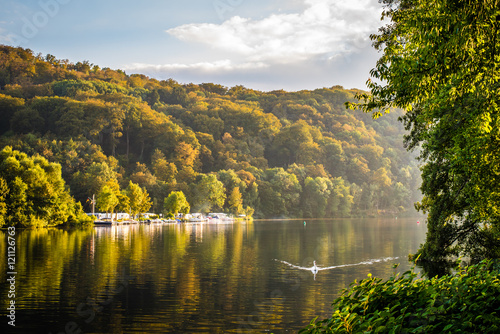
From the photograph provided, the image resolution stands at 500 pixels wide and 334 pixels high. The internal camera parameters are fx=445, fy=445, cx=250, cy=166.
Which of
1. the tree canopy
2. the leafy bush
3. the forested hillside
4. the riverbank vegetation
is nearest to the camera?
the leafy bush

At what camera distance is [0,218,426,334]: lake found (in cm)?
1919

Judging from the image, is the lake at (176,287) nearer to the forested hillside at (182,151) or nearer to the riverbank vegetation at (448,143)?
the riverbank vegetation at (448,143)

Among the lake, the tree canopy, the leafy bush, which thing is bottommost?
the lake

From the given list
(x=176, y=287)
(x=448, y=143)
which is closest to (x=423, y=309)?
(x=448, y=143)

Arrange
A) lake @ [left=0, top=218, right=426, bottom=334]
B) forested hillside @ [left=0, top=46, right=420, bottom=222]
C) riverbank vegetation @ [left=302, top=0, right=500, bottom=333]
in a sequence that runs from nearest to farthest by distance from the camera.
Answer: riverbank vegetation @ [left=302, top=0, right=500, bottom=333], lake @ [left=0, top=218, right=426, bottom=334], forested hillside @ [left=0, top=46, right=420, bottom=222]

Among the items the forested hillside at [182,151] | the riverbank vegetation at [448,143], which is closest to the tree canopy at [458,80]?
the riverbank vegetation at [448,143]

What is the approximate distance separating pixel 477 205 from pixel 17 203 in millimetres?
69911

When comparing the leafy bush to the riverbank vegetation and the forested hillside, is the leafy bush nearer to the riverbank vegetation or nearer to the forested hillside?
the riverbank vegetation

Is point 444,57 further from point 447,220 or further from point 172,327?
point 447,220

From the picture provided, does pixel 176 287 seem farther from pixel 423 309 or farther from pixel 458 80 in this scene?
pixel 423 309

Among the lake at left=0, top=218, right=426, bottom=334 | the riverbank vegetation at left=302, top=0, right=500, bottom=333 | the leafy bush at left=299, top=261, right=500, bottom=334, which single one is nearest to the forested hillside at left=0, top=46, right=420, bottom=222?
the lake at left=0, top=218, right=426, bottom=334

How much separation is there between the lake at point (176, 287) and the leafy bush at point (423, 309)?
1240 centimetres

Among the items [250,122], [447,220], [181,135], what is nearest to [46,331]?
[447,220]

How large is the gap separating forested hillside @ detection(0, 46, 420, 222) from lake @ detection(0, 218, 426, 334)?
2796 inches
